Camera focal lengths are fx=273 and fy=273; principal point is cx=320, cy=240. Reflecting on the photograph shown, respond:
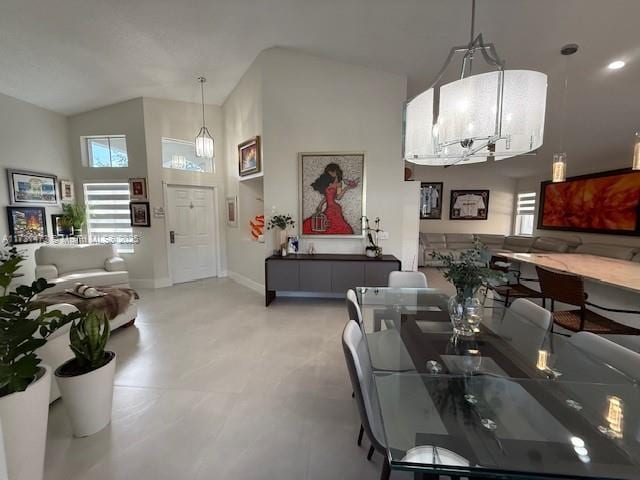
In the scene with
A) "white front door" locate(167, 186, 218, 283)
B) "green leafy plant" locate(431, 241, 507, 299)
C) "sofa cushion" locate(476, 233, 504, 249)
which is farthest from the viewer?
"sofa cushion" locate(476, 233, 504, 249)

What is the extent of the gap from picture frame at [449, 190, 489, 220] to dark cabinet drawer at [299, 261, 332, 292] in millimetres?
5192

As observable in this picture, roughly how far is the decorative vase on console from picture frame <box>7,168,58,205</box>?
607 centimetres

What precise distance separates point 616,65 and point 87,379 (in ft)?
18.2

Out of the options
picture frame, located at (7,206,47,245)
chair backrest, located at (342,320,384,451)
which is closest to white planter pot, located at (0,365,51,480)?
chair backrest, located at (342,320,384,451)

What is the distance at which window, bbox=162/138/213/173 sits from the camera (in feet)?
17.0

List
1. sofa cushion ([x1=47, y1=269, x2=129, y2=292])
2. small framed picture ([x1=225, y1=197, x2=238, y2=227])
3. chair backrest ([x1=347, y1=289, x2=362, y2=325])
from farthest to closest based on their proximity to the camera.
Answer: small framed picture ([x1=225, y1=197, x2=238, y2=227]), sofa cushion ([x1=47, y1=269, x2=129, y2=292]), chair backrest ([x1=347, y1=289, x2=362, y2=325])

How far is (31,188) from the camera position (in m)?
4.43

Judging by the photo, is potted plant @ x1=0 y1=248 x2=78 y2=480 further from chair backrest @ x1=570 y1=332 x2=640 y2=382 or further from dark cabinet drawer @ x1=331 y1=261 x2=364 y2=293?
dark cabinet drawer @ x1=331 y1=261 x2=364 y2=293

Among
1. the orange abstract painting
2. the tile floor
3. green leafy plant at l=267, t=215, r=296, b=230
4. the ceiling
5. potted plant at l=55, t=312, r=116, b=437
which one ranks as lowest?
the tile floor

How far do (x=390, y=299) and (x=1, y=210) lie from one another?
5706 millimetres

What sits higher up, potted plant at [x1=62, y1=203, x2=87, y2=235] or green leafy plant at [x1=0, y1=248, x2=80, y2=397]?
potted plant at [x1=62, y1=203, x2=87, y2=235]

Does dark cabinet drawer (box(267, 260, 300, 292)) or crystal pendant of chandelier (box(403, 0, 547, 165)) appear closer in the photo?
crystal pendant of chandelier (box(403, 0, 547, 165))

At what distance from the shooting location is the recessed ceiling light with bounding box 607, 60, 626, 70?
9.56 feet

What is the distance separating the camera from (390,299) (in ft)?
8.34
